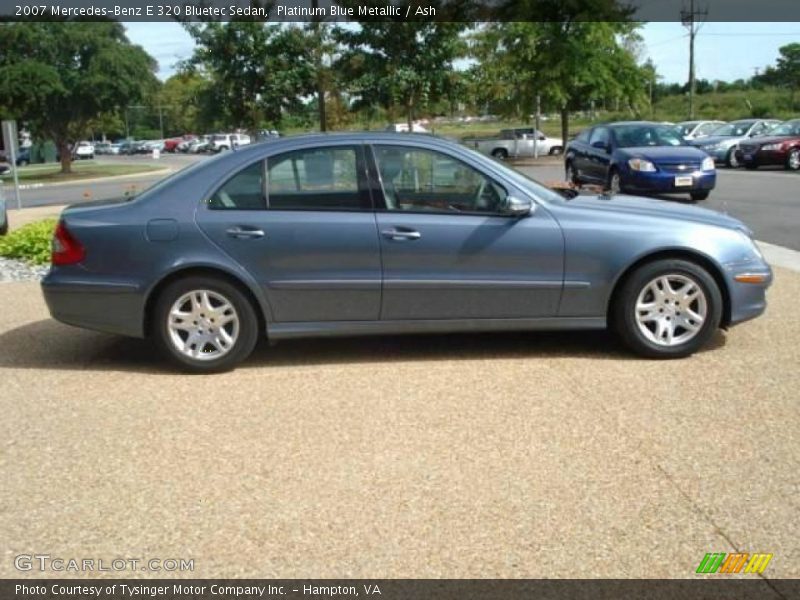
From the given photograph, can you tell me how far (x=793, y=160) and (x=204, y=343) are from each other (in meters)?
22.9

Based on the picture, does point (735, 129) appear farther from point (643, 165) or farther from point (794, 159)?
point (643, 165)

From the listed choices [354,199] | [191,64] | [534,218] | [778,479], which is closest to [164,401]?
[354,199]

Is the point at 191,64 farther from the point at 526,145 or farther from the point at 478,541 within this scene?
the point at 526,145

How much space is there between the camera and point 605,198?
20.8ft

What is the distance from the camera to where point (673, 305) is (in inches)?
225

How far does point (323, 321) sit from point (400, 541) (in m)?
2.55

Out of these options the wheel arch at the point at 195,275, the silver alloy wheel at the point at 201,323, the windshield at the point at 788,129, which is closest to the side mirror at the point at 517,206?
the wheel arch at the point at 195,275

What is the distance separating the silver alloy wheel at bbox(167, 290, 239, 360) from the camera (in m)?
5.66

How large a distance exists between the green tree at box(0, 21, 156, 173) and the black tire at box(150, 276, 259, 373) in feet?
121

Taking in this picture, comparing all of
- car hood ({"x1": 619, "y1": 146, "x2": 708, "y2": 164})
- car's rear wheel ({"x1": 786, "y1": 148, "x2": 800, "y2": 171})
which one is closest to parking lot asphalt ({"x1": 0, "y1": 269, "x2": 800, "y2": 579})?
car hood ({"x1": 619, "y1": 146, "x2": 708, "y2": 164})

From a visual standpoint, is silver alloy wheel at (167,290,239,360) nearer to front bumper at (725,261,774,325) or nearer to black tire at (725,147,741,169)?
front bumper at (725,261,774,325)

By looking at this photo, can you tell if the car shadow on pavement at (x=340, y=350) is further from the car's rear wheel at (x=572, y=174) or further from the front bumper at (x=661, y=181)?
the car's rear wheel at (x=572, y=174)

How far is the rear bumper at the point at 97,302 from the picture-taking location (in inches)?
223

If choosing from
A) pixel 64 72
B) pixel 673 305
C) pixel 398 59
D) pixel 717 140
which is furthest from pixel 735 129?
pixel 64 72
